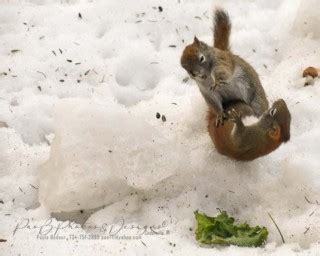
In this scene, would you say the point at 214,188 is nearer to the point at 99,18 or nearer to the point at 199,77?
the point at 199,77

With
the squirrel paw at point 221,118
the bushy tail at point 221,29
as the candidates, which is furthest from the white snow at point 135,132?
the bushy tail at point 221,29

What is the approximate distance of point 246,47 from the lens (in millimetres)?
3227

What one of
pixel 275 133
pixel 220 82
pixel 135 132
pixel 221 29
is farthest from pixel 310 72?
pixel 135 132

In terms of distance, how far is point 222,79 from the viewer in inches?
103

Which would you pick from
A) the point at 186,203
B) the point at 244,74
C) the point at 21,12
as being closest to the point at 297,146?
the point at 244,74

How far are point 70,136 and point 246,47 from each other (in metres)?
1.22

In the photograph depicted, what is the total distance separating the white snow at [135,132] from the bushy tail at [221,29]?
0.92ft

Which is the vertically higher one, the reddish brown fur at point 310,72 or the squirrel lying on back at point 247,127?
the squirrel lying on back at point 247,127

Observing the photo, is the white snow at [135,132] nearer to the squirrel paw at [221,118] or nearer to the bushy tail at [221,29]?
the squirrel paw at [221,118]

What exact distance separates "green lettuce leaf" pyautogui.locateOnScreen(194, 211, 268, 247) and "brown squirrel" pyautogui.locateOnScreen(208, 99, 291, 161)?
1.06 ft

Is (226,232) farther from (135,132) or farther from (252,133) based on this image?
(135,132)

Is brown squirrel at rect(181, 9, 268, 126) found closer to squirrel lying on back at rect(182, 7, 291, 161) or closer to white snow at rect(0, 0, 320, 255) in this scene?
squirrel lying on back at rect(182, 7, 291, 161)

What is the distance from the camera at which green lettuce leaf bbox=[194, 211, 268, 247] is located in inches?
86.7

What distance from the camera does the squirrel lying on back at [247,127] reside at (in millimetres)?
2396
